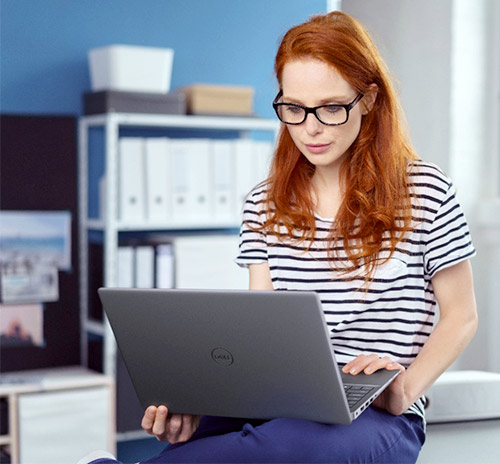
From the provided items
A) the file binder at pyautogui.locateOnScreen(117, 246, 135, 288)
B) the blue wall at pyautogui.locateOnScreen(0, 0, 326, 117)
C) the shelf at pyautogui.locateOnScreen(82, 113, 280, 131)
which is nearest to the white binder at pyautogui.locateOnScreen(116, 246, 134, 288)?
the file binder at pyautogui.locateOnScreen(117, 246, 135, 288)

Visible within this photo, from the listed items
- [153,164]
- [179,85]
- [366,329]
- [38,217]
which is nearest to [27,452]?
[38,217]

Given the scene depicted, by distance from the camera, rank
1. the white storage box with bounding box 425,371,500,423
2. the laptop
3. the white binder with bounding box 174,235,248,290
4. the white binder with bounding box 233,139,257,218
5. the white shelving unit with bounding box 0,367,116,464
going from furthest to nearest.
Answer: the white binder with bounding box 233,139,257,218 < the white binder with bounding box 174,235,248,290 < the white shelving unit with bounding box 0,367,116,464 < the white storage box with bounding box 425,371,500,423 < the laptop

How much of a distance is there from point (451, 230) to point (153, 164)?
6.00 ft

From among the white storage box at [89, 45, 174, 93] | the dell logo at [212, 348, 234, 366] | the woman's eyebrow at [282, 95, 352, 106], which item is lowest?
the dell logo at [212, 348, 234, 366]

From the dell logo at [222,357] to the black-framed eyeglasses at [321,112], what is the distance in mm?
444

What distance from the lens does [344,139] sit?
1615 mm

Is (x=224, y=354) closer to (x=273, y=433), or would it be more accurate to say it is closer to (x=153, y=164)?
(x=273, y=433)

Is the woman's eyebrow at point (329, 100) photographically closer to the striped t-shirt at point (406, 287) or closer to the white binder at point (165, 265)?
the striped t-shirt at point (406, 287)

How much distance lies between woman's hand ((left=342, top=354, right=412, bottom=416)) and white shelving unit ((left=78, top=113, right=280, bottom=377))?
1.82 metres

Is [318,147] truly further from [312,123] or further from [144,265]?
[144,265]

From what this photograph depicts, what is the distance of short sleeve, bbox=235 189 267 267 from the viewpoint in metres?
1.76

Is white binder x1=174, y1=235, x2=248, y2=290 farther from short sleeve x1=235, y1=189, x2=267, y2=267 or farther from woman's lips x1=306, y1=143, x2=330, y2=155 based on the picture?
woman's lips x1=306, y1=143, x2=330, y2=155

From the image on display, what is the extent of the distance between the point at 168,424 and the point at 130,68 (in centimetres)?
193

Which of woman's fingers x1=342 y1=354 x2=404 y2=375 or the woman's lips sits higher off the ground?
the woman's lips
